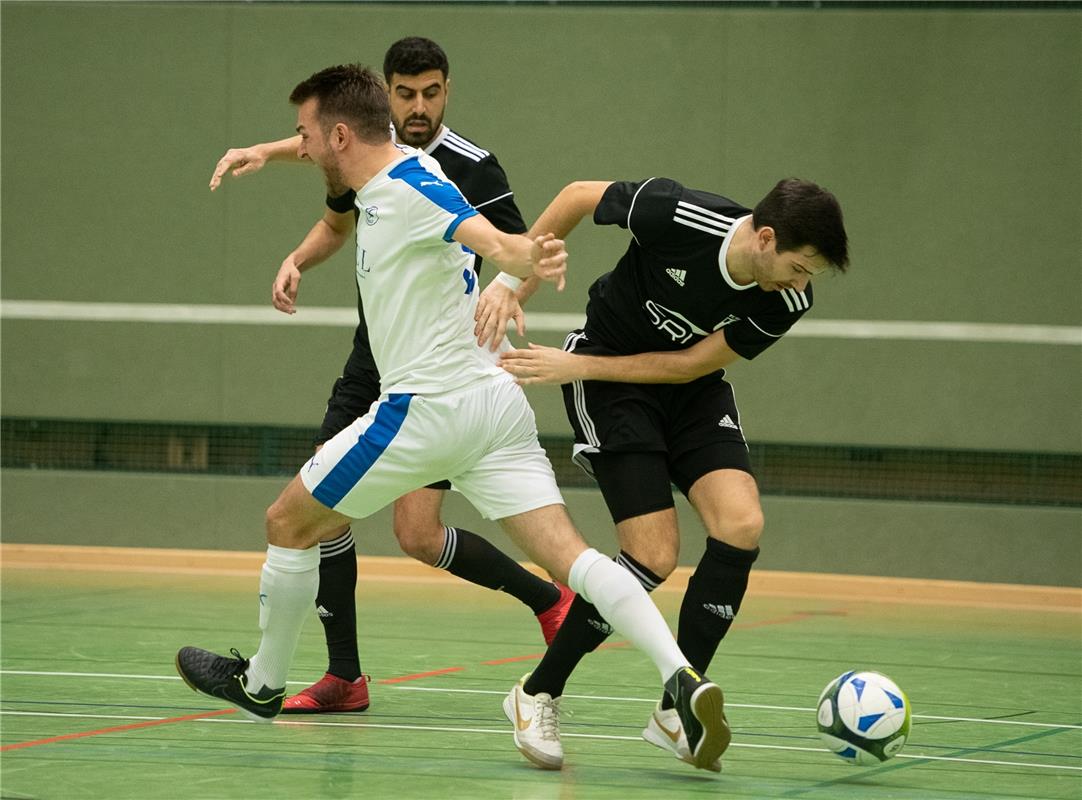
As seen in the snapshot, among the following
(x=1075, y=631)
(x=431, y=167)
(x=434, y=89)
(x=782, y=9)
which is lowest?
(x=1075, y=631)

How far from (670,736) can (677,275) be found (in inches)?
48.9

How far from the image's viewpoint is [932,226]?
856cm

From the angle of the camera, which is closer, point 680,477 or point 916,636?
point 680,477

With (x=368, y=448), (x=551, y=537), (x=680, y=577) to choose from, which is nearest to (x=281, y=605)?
(x=368, y=448)

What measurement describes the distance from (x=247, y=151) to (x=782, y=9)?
4.91m

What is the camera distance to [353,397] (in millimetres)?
4762

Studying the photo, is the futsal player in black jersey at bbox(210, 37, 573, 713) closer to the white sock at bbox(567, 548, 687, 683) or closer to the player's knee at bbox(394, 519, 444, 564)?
the player's knee at bbox(394, 519, 444, 564)

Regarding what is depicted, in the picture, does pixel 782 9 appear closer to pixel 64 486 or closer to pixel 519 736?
pixel 64 486

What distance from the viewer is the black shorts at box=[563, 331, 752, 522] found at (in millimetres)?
4035

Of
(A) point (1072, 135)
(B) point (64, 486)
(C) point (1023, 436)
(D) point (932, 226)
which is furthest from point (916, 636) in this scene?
(B) point (64, 486)

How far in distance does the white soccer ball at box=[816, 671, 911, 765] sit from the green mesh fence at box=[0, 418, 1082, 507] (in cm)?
495

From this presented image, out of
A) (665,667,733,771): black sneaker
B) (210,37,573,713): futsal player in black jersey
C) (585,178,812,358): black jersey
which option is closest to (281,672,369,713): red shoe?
(210,37,573,713): futsal player in black jersey

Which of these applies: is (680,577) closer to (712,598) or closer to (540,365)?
(712,598)

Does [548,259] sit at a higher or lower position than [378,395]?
higher
